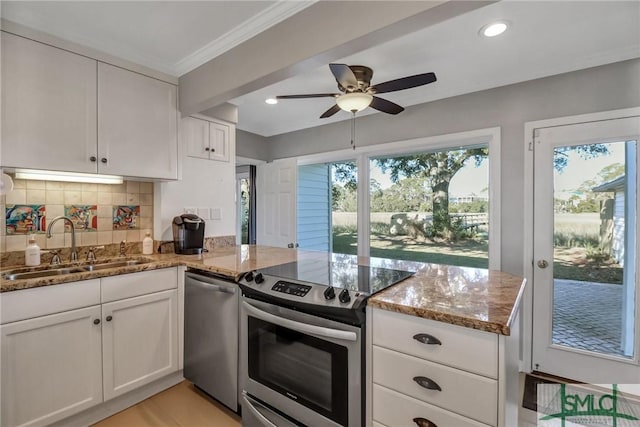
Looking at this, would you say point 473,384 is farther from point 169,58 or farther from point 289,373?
point 169,58

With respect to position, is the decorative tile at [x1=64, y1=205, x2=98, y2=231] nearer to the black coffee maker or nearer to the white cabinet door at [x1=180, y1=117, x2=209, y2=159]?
the black coffee maker

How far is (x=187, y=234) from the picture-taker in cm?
247

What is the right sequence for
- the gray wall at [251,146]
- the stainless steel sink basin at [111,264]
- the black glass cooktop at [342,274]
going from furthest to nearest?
the gray wall at [251,146], the stainless steel sink basin at [111,264], the black glass cooktop at [342,274]

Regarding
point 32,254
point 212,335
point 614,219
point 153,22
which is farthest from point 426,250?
point 32,254

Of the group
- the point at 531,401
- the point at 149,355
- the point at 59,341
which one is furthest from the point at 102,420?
the point at 531,401

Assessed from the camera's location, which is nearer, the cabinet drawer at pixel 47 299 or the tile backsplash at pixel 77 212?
the cabinet drawer at pixel 47 299

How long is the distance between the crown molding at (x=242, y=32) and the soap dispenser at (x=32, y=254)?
1603mm

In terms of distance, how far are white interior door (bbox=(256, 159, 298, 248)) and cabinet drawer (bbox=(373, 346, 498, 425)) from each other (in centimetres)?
277

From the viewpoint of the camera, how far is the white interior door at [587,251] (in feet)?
7.27

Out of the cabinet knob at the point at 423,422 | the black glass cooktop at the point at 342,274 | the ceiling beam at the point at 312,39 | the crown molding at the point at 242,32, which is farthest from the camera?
the crown molding at the point at 242,32

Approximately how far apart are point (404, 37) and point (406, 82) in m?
0.37

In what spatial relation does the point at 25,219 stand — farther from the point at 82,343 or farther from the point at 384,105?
the point at 384,105

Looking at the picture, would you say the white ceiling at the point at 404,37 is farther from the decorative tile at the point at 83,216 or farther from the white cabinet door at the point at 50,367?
the white cabinet door at the point at 50,367

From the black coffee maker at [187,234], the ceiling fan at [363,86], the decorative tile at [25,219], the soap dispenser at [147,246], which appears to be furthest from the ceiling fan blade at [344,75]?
the decorative tile at [25,219]
